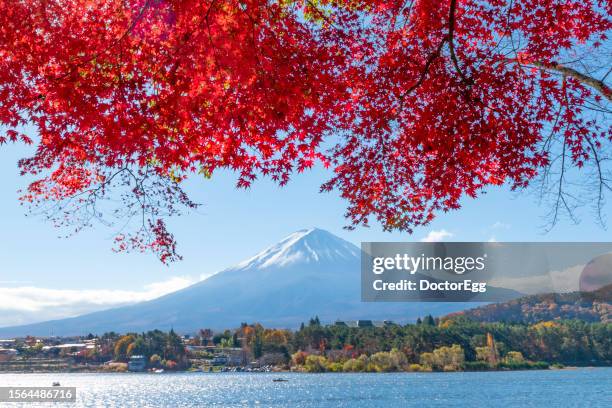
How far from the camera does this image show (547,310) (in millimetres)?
105125

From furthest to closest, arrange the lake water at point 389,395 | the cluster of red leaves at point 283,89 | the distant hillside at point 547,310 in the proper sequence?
the distant hillside at point 547,310, the lake water at point 389,395, the cluster of red leaves at point 283,89

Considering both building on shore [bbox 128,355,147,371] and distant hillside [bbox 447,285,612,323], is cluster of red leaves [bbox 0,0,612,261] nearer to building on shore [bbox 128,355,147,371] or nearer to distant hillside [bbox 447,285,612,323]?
distant hillside [bbox 447,285,612,323]

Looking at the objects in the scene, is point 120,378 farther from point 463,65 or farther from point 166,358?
Result: point 463,65

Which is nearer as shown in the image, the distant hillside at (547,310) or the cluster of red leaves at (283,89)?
the cluster of red leaves at (283,89)

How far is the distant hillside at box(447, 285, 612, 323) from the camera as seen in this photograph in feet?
341

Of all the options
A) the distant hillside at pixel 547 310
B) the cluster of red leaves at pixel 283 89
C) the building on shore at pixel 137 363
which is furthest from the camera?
the building on shore at pixel 137 363

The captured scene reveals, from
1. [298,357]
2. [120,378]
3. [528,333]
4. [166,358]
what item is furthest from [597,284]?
[120,378]

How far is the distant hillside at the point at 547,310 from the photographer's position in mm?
103938

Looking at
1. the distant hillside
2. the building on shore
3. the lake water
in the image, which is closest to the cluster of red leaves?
the lake water

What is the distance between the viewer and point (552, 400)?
75812mm

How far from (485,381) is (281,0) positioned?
104 m

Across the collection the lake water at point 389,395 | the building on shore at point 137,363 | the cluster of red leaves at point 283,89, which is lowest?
the lake water at point 389,395

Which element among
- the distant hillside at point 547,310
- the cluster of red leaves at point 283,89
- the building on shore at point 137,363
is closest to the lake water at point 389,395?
the distant hillside at point 547,310

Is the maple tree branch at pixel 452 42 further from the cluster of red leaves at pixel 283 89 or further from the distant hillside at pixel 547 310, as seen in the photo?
the distant hillside at pixel 547 310
